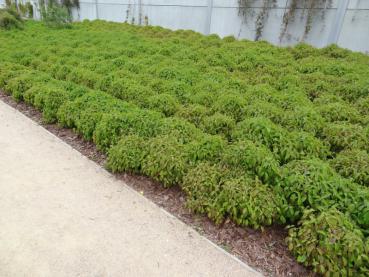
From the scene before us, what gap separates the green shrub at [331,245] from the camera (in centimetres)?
198

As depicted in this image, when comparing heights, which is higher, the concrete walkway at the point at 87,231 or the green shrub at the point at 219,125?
the green shrub at the point at 219,125

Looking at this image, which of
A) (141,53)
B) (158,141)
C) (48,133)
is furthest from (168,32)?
(158,141)

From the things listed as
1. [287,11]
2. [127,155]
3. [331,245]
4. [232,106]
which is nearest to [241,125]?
[232,106]

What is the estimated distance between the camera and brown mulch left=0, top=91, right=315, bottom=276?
2240 mm

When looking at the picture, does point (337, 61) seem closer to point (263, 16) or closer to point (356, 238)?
point (263, 16)

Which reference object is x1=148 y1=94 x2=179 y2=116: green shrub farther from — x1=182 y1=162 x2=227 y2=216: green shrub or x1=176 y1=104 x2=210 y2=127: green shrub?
x1=182 y1=162 x2=227 y2=216: green shrub

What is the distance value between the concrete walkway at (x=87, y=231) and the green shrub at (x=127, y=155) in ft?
0.63

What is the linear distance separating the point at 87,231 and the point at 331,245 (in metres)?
2.05

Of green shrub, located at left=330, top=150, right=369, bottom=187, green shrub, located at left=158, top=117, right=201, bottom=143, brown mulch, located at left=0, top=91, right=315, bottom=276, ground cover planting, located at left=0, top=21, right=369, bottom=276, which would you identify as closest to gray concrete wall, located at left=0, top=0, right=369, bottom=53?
ground cover planting, located at left=0, top=21, right=369, bottom=276

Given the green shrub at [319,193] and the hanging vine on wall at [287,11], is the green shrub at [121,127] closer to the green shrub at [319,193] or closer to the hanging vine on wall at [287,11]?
the green shrub at [319,193]

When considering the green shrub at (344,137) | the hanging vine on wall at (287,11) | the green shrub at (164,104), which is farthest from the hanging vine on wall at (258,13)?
the green shrub at (344,137)

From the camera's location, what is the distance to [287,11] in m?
8.79

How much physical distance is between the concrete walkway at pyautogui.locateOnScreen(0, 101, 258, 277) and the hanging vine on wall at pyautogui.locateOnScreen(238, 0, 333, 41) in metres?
8.14

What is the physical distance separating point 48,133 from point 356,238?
14.0 ft
